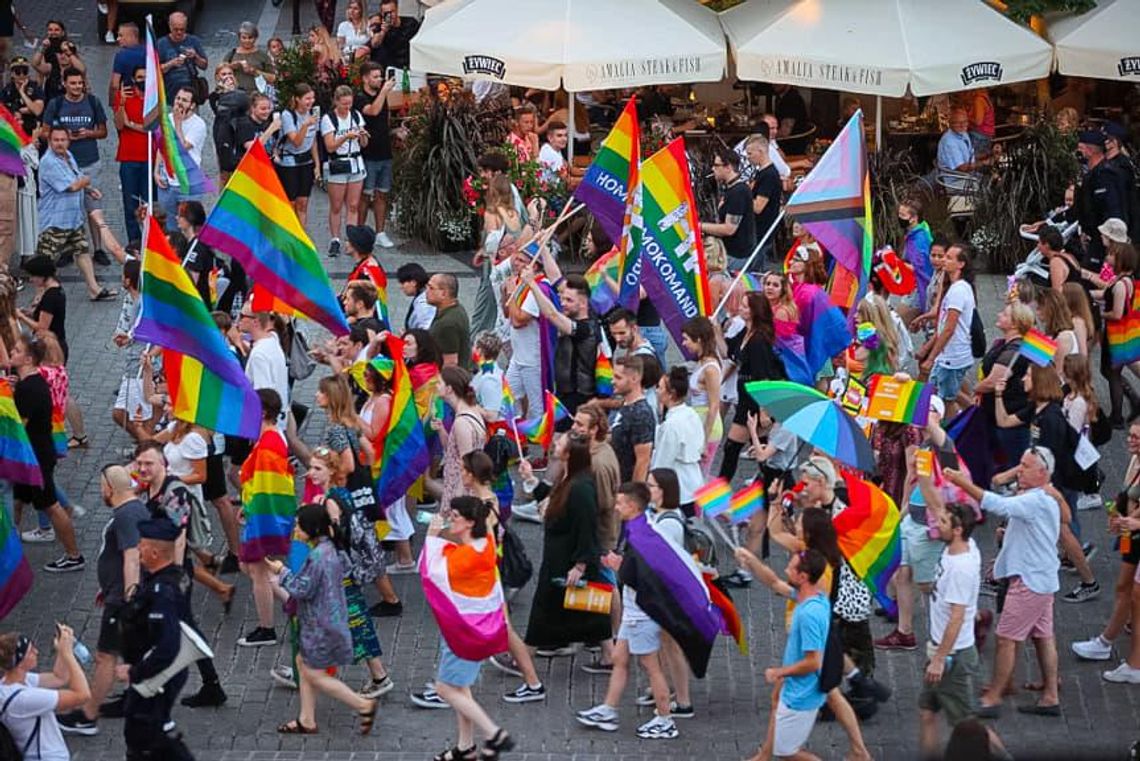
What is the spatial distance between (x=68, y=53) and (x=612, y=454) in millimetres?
11499

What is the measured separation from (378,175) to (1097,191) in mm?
6903

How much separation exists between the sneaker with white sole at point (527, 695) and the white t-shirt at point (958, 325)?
16.0 ft

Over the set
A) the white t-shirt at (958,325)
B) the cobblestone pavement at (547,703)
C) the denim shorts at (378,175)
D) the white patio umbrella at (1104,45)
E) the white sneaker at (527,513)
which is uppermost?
the white patio umbrella at (1104,45)

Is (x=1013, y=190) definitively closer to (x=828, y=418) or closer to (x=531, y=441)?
(x=531, y=441)

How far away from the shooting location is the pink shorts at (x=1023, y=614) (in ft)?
36.1

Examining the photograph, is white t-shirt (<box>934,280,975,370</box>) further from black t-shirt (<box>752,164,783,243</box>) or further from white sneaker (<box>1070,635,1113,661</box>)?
white sneaker (<box>1070,635,1113,661</box>)

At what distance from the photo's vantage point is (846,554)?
11047 mm

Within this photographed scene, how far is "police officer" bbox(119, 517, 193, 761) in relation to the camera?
32.4 ft

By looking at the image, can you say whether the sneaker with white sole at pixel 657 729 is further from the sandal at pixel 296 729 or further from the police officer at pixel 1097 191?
the police officer at pixel 1097 191

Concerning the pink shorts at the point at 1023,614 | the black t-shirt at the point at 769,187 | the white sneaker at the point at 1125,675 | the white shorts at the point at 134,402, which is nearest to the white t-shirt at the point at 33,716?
the white shorts at the point at 134,402

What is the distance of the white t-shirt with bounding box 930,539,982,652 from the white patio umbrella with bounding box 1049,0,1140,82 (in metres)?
10.4

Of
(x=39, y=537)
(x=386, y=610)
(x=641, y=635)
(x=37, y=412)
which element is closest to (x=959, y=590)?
(x=641, y=635)

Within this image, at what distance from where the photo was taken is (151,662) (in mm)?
9922

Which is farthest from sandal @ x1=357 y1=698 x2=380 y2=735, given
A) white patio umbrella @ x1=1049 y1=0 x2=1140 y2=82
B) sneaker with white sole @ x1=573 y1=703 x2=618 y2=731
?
white patio umbrella @ x1=1049 y1=0 x2=1140 y2=82
